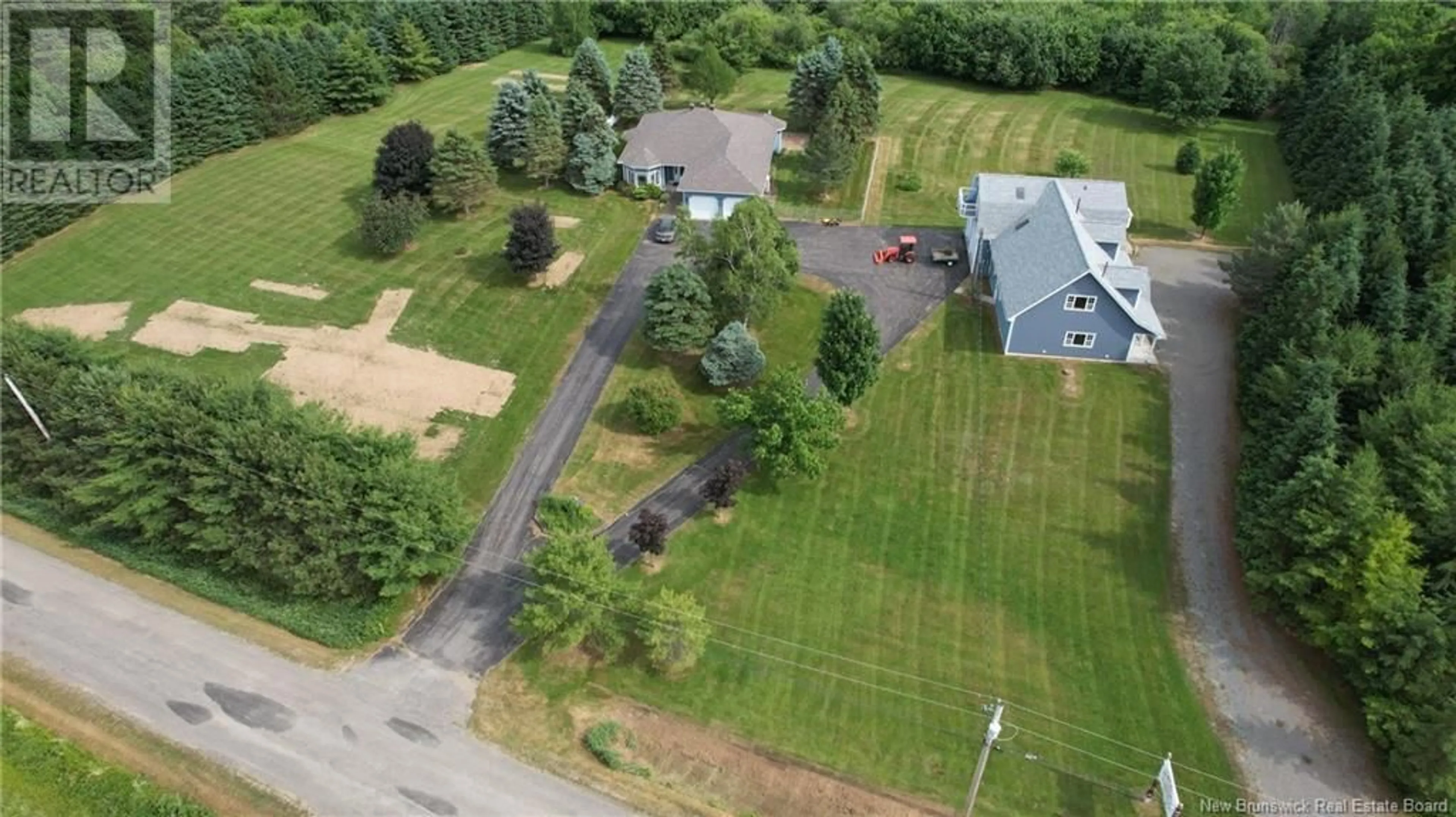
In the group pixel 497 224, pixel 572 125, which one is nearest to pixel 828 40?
pixel 572 125

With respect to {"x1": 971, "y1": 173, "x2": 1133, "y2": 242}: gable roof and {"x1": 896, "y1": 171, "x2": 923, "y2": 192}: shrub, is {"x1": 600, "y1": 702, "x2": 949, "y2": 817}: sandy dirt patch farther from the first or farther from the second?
{"x1": 896, "y1": 171, "x2": 923, "y2": 192}: shrub

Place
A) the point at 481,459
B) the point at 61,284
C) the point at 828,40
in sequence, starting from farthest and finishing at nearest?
the point at 828,40 < the point at 61,284 < the point at 481,459

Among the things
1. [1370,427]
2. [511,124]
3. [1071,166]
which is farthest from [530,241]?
[1370,427]

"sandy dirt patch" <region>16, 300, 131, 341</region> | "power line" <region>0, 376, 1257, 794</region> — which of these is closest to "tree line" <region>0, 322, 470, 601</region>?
"power line" <region>0, 376, 1257, 794</region>

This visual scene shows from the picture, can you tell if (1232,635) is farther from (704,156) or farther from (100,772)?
(704,156)

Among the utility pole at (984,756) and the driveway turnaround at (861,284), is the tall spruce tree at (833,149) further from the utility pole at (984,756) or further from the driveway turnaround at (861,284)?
the utility pole at (984,756)

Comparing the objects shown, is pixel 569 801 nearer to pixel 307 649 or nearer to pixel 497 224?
pixel 307 649
